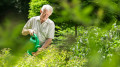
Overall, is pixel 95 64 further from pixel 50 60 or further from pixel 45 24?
pixel 45 24

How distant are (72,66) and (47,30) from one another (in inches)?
62.7

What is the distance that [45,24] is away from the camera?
4.15 meters

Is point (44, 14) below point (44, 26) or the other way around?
the other way around

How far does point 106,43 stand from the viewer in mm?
3252

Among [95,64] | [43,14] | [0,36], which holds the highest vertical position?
[0,36]

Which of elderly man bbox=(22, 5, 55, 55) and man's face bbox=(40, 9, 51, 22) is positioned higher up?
man's face bbox=(40, 9, 51, 22)

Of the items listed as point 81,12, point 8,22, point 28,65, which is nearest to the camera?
point 8,22

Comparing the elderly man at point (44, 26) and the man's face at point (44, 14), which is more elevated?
the man's face at point (44, 14)

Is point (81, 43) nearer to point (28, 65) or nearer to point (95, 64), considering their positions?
point (28, 65)

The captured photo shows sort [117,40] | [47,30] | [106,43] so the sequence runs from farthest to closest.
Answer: [47,30] < [117,40] < [106,43]

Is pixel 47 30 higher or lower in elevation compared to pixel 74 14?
lower

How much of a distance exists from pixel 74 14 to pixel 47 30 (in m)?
3.43

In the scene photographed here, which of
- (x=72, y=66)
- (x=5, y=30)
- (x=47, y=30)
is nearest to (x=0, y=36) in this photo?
(x=5, y=30)

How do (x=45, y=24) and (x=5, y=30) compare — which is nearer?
(x=5, y=30)
